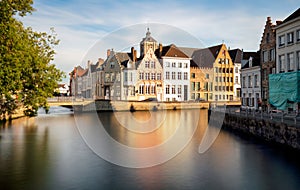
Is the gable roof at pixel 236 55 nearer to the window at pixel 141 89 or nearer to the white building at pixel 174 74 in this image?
the white building at pixel 174 74

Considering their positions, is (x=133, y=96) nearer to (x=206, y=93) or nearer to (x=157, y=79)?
(x=157, y=79)

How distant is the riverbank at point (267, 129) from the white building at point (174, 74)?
39.3m

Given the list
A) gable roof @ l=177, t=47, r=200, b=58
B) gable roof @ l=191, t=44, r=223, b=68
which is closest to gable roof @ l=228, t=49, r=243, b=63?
gable roof @ l=191, t=44, r=223, b=68

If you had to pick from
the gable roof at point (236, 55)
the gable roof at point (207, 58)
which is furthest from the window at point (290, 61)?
the gable roof at point (236, 55)

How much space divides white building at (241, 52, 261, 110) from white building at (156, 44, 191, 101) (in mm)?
29383

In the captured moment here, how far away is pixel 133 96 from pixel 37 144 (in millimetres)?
44786

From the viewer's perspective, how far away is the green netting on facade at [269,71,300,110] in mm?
29847

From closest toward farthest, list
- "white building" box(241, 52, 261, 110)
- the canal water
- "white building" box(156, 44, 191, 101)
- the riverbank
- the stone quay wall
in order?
the canal water → the riverbank → "white building" box(241, 52, 261, 110) → the stone quay wall → "white building" box(156, 44, 191, 101)

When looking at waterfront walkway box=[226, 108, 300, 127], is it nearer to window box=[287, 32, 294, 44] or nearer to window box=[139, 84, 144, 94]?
window box=[287, 32, 294, 44]

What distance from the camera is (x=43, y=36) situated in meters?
30.7

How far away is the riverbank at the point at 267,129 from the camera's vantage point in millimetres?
21781

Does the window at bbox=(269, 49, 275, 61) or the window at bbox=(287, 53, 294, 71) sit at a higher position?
the window at bbox=(269, 49, 275, 61)

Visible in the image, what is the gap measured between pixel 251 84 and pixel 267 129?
1947cm

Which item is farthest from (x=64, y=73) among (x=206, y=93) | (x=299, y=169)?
(x=206, y=93)
